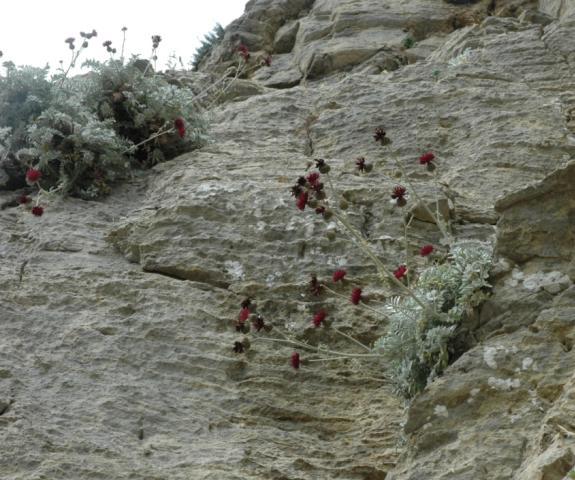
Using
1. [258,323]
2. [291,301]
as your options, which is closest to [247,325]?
[258,323]

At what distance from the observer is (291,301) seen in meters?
5.08

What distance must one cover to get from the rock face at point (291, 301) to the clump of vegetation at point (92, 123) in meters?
0.24

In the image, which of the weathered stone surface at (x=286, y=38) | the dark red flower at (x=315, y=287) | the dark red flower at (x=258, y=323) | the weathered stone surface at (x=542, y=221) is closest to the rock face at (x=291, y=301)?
the weathered stone surface at (x=542, y=221)

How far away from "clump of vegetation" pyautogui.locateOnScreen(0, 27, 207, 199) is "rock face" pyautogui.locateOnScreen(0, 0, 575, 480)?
238 millimetres

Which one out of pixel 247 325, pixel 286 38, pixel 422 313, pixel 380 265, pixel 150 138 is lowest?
pixel 247 325

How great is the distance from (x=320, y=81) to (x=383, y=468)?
273 inches

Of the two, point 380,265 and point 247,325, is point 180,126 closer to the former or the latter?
point 247,325

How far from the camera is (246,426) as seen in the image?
4.21 metres

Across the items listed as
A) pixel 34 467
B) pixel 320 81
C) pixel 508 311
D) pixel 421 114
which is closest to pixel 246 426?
pixel 34 467

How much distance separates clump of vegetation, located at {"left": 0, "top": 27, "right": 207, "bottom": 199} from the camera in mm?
6457

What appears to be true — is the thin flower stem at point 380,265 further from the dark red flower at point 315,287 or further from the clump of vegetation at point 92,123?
the clump of vegetation at point 92,123

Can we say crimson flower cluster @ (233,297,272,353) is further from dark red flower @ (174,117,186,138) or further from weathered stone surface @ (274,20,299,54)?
weathered stone surface @ (274,20,299,54)

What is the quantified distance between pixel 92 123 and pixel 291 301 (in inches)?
95.3

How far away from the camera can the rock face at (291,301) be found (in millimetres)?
3689
